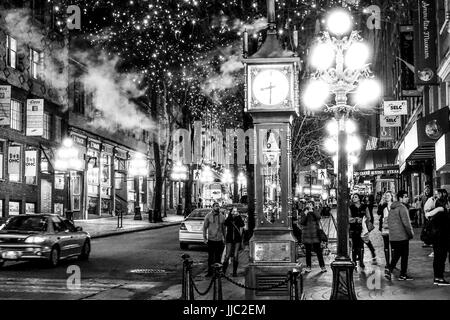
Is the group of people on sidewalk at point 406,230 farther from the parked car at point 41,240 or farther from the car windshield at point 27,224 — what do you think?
the car windshield at point 27,224

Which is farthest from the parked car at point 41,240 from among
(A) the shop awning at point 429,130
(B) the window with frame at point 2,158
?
(B) the window with frame at point 2,158

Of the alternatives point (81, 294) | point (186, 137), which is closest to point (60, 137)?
point (186, 137)

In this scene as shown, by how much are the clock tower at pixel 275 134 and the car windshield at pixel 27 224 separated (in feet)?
29.4

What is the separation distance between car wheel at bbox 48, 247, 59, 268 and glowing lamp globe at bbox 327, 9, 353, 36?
997cm

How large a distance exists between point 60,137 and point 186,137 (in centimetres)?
1563

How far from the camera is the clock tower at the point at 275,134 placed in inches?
432

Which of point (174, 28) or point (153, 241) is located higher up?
point (174, 28)

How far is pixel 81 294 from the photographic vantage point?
1270cm

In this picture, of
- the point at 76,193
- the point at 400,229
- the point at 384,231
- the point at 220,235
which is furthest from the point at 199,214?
the point at 76,193

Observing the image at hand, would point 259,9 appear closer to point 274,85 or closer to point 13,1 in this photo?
point 274,85

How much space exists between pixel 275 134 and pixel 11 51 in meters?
26.4

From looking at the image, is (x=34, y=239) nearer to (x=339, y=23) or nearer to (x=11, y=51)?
(x=339, y=23)

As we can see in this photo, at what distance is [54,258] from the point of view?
17.4 meters

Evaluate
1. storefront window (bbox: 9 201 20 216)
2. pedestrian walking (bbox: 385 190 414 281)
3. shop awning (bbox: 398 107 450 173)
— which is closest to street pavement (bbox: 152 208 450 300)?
pedestrian walking (bbox: 385 190 414 281)
